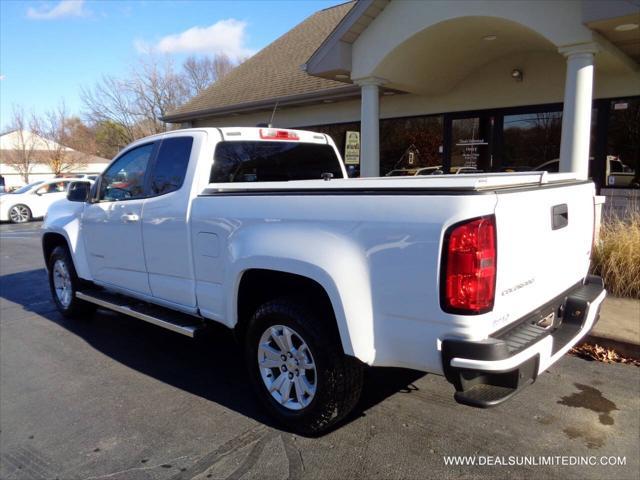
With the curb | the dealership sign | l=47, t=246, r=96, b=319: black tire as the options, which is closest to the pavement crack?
l=47, t=246, r=96, b=319: black tire

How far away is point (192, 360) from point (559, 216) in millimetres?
3337

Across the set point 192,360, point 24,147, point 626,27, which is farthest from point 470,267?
point 24,147

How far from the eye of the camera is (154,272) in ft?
14.1

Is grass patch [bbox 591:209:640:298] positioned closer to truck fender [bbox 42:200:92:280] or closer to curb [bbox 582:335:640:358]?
curb [bbox 582:335:640:358]

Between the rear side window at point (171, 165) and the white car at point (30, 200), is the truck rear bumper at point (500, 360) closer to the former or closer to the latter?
the rear side window at point (171, 165)

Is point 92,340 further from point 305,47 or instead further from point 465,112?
point 305,47

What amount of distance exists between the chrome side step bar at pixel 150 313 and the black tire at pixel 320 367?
81 cm

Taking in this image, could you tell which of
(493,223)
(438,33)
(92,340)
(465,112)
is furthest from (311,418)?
(465,112)

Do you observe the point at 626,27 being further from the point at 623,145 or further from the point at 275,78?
the point at 275,78

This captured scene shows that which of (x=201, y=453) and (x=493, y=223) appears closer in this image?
(x=493, y=223)

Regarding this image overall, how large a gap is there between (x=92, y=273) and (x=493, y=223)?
4298 mm

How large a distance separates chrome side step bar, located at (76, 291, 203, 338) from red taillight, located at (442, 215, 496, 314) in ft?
7.08

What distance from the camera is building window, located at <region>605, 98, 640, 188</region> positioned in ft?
28.6

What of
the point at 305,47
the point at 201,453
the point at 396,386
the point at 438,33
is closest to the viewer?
the point at 201,453
